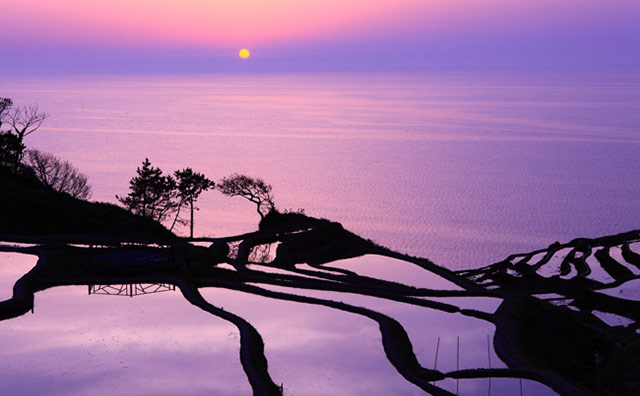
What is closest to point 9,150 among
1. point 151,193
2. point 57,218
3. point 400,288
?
point 151,193

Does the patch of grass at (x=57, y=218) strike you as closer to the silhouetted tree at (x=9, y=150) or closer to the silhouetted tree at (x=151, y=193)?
the silhouetted tree at (x=9, y=150)

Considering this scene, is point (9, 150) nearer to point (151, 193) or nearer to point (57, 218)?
point (151, 193)

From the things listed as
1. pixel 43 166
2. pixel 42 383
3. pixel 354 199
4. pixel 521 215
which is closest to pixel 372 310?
pixel 42 383

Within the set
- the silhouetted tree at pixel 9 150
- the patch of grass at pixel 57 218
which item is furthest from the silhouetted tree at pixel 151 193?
the patch of grass at pixel 57 218

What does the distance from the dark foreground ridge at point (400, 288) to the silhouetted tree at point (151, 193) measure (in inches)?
1024

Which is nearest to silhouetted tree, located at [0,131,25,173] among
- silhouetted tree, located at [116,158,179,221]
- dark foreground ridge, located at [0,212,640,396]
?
silhouetted tree, located at [116,158,179,221]

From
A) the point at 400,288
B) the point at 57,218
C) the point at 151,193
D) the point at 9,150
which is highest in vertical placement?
the point at 9,150

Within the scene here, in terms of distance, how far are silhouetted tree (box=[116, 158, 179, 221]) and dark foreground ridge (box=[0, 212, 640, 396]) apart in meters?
26.0

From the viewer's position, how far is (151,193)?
98875mm

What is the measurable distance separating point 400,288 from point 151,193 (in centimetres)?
5532

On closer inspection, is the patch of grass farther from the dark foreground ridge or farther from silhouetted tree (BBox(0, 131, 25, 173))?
silhouetted tree (BBox(0, 131, 25, 173))

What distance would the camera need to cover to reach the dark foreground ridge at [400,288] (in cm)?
3656

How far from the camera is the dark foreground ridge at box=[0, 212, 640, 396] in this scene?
120 ft

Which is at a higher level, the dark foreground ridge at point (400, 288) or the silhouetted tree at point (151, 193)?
the silhouetted tree at point (151, 193)
